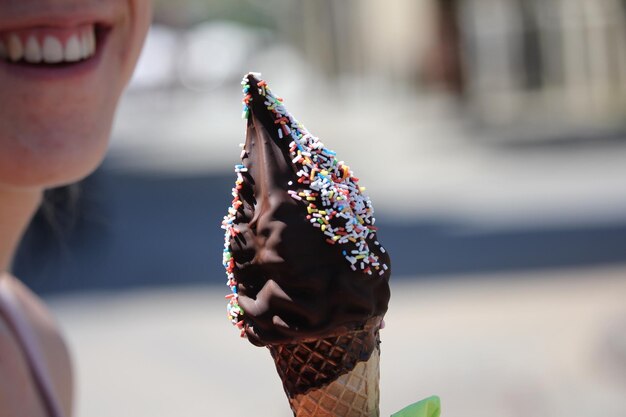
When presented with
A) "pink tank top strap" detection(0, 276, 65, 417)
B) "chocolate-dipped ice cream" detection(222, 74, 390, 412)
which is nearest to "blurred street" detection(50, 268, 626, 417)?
"pink tank top strap" detection(0, 276, 65, 417)

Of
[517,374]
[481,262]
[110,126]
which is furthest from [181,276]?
[110,126]

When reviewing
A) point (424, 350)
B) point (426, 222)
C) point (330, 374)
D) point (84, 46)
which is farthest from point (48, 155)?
point (426, 222)

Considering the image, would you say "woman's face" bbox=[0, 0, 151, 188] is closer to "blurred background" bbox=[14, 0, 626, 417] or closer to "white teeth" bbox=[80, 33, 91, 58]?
"white teeth" bbox=[80, 33, 91, 58]

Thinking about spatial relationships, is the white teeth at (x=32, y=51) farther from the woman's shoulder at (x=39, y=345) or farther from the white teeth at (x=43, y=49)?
the woman's shoulder at (x=39, y=345)

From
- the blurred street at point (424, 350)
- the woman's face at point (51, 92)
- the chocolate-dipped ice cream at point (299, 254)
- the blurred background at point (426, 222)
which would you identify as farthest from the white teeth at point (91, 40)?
the blurred street at point (424, 350)

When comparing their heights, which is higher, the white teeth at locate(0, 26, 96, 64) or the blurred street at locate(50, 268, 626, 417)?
the white teeth at locate(0, 26, 96, 64)

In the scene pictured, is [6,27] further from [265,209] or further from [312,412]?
[312,412]
